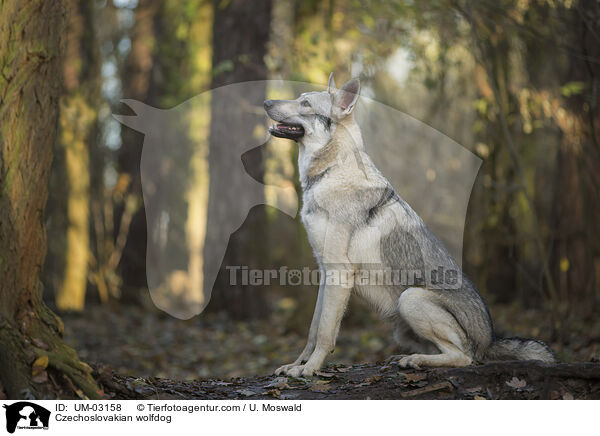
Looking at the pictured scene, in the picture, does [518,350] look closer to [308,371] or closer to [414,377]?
[414,377]

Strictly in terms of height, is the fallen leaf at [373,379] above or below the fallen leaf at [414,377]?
below

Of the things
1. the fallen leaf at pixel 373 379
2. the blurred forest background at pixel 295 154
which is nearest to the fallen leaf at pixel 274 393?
the fallen leaf at pixel 373 379

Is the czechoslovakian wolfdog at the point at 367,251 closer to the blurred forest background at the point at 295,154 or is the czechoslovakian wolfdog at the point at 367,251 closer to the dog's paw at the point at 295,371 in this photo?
the dog's paw at the point at 295,371

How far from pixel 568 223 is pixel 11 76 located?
10.8 m

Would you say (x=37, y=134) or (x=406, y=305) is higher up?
(x=37, y=134)

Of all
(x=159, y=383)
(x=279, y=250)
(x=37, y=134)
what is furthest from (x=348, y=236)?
(x=279, y=250)

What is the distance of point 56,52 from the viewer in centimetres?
488

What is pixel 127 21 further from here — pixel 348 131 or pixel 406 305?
pixel 406 305

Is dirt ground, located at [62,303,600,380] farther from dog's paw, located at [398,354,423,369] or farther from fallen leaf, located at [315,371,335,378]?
fallen leaf, located at [315,371,335,378]

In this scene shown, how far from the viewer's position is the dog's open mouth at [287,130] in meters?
5.49

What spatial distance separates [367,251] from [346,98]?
1.46 meters

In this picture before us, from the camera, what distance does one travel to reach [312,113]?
5.52 m

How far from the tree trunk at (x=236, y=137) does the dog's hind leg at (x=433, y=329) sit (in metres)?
7.61
